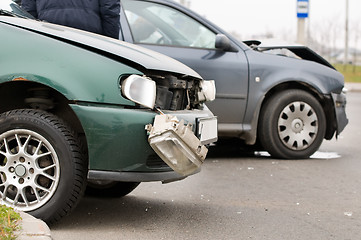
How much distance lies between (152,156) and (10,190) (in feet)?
2.96

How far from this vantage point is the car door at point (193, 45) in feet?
24.1

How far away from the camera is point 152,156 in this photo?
4.14 metres

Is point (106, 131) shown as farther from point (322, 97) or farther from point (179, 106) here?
point (322, 97)

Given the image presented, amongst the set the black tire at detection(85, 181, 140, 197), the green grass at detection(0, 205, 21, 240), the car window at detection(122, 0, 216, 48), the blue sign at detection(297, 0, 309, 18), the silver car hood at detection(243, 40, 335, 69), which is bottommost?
the black tire at detection(85, 181, 140, 197)

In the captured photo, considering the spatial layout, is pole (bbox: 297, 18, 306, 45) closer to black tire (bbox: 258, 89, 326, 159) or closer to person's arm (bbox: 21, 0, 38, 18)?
black tire (bbox: 258, 89, 326, 159)

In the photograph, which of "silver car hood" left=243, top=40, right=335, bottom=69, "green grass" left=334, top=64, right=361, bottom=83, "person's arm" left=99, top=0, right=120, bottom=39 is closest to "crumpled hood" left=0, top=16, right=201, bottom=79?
"person's arm" left=99, top=0, right=120, bottom=39

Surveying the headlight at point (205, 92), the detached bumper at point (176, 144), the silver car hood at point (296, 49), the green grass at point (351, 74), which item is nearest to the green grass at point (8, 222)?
the detached bumper at point (176, 144)

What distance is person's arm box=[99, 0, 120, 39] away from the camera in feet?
18.0

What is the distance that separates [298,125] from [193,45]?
1505 millimetres

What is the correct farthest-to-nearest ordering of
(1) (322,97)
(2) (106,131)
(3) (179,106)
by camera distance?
(1) (322,97) < (3) (179,106) < (2) (106,131)

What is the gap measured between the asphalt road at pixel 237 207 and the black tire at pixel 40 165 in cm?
21

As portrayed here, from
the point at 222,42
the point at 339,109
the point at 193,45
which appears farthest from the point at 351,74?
the point at 222,42

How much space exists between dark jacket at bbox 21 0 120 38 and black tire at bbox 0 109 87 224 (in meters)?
1.31

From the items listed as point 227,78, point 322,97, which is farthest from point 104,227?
point 322,97
